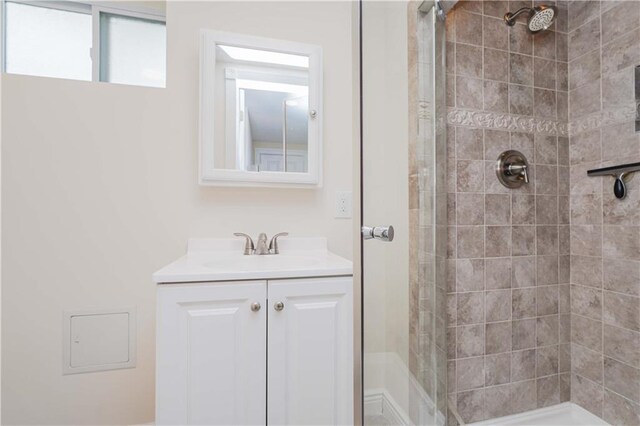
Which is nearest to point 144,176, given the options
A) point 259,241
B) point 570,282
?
point 259,241

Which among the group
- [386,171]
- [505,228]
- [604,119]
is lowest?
[505,228]

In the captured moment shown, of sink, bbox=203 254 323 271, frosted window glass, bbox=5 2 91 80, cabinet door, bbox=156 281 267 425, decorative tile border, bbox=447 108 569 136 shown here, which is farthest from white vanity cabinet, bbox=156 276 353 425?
frosted window glass, bbox=5 2 91 80

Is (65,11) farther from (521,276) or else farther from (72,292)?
(521,276)

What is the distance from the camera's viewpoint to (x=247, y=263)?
1081 mm

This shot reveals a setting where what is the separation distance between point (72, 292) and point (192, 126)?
796 mm

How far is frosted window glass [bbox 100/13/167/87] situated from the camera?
4.01ft

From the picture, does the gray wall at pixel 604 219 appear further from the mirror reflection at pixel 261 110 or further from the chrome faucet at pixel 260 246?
the chrome faucet at pixel 260 246

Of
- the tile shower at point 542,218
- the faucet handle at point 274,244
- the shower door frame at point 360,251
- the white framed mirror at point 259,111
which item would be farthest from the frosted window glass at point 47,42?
the tile shower at point 542,218

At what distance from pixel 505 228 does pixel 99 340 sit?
→ 5.40ft

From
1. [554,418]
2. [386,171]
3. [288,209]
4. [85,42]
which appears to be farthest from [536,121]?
[85,42]

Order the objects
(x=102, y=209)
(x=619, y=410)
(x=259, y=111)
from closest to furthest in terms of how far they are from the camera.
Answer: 1. (x=619, y=410)
2. (x=102, y=209)
3. (x=259, y=111)

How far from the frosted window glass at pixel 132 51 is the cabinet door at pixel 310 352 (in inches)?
42.0

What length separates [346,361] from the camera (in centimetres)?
92

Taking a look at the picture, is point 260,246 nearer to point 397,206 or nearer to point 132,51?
point 397,206
